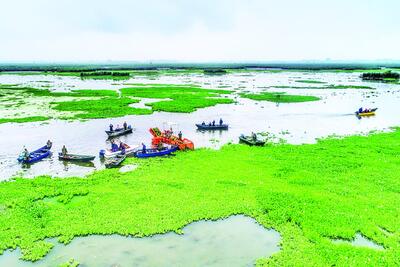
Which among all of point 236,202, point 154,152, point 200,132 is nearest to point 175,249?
point 236,202

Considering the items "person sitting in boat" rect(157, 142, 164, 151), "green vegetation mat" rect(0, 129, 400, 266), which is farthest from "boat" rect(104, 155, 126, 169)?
"person sitting in boat" rect(157, 142, 164, 151)

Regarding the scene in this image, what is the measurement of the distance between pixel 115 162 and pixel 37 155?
8970 millimetres

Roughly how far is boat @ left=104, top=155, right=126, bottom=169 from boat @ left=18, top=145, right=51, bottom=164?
24.8 ft

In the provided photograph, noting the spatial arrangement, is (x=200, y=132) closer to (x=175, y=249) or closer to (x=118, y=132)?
(x=118, y=132)

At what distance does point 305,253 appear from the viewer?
1777 cm

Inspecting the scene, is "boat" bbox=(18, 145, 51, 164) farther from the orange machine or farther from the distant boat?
the distant boat

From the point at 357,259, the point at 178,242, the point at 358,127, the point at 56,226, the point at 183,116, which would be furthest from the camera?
the point at 183,116

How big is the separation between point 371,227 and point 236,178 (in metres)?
11.1

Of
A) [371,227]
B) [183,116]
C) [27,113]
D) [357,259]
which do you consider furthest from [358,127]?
[27,113]

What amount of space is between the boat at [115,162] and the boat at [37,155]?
7.57 metres

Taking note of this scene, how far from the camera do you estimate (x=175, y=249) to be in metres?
18.4

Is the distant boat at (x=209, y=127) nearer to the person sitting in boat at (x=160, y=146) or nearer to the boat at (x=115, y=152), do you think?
the person sitting in boat at (x=160, y=146)

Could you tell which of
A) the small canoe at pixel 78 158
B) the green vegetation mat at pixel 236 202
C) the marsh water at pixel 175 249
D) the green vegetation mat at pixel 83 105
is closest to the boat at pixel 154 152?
the green vegetation mat at pixel 236 202

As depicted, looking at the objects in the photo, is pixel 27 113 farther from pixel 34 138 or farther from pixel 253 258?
pixel 253 258
